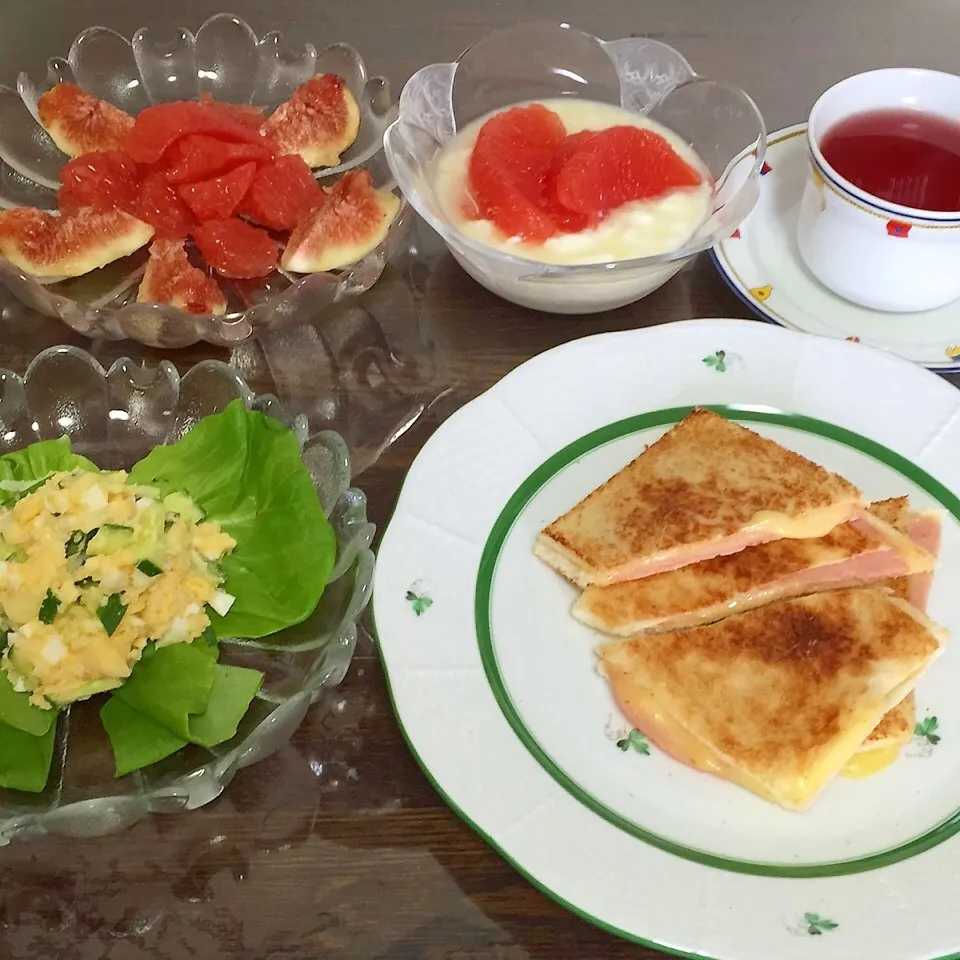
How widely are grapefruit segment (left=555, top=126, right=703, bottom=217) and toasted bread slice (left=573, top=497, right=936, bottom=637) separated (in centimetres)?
100

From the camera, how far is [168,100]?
Result: 3098mm

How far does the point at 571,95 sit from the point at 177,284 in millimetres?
1334

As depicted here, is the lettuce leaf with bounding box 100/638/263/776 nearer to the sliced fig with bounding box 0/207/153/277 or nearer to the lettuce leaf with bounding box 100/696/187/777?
the lettuce leaf with bounding box 100/696/187/777

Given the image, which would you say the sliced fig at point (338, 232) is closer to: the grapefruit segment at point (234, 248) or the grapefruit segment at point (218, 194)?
the grapefruit segment at point (234, 248)

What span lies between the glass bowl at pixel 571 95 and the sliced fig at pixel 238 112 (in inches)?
18.7

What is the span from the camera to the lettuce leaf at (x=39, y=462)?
2025 mm

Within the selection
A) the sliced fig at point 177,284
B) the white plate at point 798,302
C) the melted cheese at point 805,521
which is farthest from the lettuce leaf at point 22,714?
the white plate at point 798,302

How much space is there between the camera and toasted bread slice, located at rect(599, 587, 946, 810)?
1.78 metres

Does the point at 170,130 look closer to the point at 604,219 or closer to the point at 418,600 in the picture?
the point at 604,219

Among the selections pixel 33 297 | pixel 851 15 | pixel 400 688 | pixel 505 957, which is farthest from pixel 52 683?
pixel 851 15

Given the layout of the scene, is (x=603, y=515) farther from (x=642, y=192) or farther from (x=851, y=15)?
(x=851, y=15)

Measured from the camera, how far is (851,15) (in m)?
3.63

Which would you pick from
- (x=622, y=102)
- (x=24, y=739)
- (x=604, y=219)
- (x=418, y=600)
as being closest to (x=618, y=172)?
(x=604, y=219)

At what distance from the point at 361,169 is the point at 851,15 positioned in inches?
82.4
